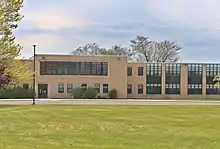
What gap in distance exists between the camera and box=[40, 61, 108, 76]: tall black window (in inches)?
3425

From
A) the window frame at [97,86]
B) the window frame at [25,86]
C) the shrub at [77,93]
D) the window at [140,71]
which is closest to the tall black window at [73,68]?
the window frame at [97,86]

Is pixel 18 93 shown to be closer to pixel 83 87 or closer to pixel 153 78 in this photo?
pixel 83 87

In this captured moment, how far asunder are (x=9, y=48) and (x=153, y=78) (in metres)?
61.9

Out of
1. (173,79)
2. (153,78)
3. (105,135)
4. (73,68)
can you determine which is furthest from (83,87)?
(105,135)

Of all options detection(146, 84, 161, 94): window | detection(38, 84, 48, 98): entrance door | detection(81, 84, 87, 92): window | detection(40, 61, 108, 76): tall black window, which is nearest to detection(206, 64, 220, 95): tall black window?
detection(146, 84, 161, 94): window

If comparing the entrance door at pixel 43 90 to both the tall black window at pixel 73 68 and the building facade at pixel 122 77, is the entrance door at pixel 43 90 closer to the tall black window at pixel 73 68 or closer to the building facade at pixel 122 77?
the building facade at pixel 122 77

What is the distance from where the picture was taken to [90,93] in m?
84.0

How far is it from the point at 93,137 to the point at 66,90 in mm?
67494

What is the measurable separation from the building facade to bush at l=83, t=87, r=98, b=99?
9.28 ft

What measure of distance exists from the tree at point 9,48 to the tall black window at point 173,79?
54846mm

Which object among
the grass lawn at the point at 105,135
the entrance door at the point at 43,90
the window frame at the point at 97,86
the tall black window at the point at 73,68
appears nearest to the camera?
the grass lawn at the point at 105,135

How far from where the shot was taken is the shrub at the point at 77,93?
8381 cm

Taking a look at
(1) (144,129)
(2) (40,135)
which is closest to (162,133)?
(1) (144,129)

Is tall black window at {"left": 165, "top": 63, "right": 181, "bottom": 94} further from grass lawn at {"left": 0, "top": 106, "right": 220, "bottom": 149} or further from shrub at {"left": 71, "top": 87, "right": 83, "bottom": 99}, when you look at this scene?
grass lawn at {"left": 0, "top": 106, "right": 220, "bottom": 149}
